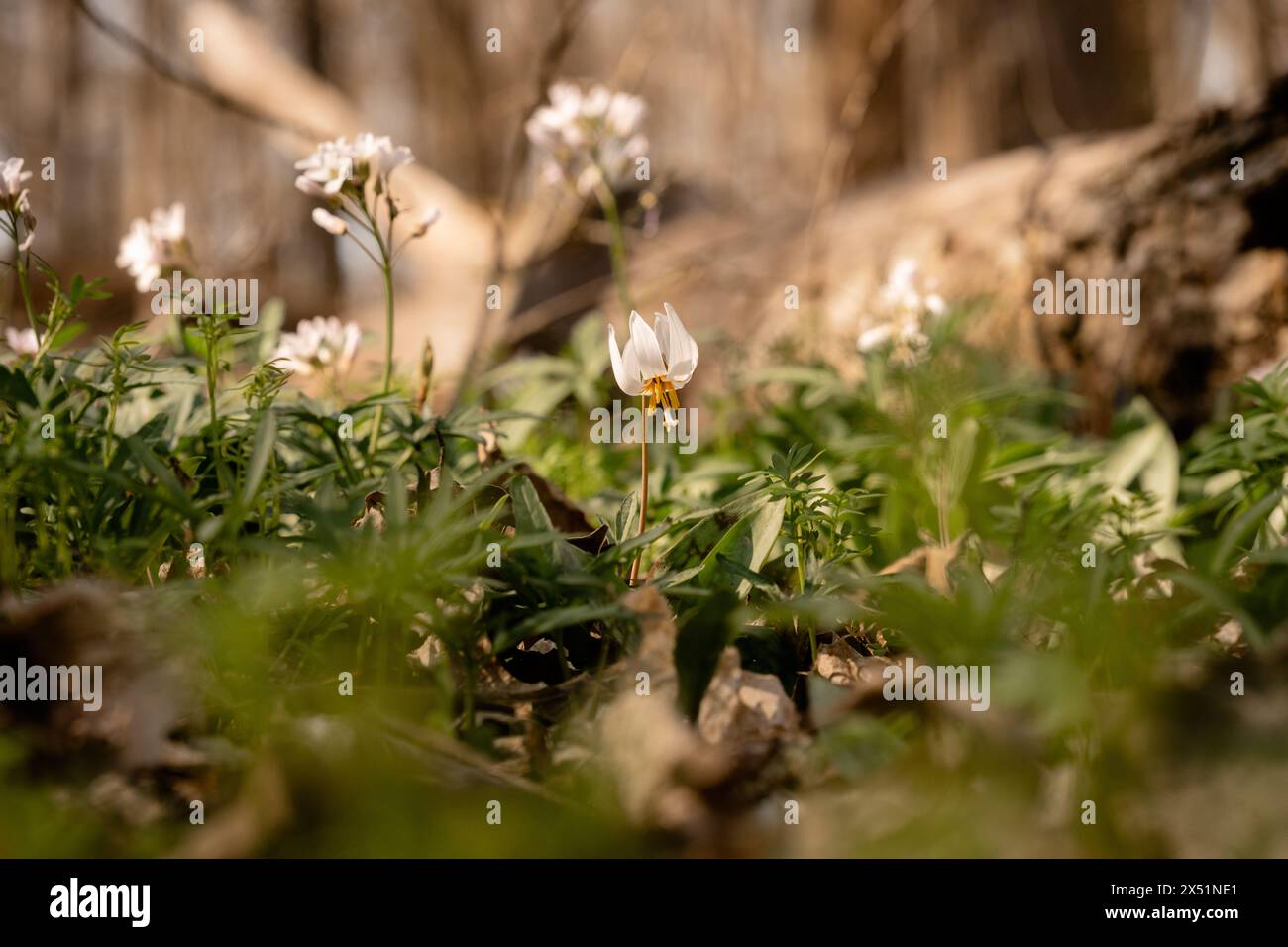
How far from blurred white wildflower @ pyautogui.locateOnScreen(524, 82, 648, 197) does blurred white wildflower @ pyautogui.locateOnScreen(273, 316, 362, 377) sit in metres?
1.01

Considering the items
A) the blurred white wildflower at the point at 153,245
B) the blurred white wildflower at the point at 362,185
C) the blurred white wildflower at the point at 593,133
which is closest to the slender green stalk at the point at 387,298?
the blurred white wildflower at the point at 362,185

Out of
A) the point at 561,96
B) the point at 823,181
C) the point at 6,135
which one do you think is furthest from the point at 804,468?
the point at 6,135

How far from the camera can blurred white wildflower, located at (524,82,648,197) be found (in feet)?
8.76

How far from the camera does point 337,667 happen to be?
1.14 meters

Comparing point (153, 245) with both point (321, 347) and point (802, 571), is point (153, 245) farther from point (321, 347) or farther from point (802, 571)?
point (802, 571)

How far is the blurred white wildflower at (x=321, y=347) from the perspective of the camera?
6.22 ft

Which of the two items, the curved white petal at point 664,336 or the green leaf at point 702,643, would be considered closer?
the green leaf at point 702,643

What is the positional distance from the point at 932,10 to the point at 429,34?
Result: 6.58 m

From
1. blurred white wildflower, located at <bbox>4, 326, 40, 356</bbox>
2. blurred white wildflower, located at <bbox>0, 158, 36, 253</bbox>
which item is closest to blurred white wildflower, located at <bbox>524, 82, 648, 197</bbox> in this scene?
blurred white wildflower, located at <bbox>4, 326, 40, 356</bbox>

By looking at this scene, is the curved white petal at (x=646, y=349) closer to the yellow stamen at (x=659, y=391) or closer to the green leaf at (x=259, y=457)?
the yellow stamen at (x=659, y=391)

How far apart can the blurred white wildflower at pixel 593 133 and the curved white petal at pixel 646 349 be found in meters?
1.56

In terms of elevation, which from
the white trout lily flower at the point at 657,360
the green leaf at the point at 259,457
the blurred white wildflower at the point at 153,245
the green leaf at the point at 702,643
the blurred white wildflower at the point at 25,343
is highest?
the blurred white wildflower at the point at 153,245

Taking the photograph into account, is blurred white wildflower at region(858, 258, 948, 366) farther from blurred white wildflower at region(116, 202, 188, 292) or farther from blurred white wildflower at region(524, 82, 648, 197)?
blurred white wildflower at region(116, 202, 188, 292)
